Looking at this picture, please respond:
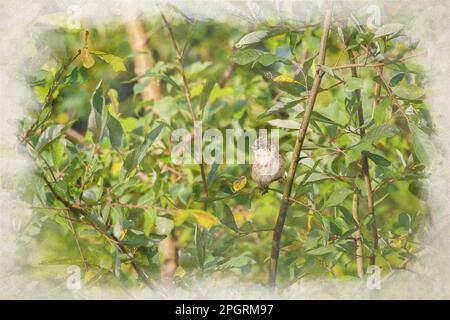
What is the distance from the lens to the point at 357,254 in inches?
28.1

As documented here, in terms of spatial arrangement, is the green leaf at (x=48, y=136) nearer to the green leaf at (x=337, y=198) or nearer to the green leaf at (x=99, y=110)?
the green leaf at (x=99, y=110)

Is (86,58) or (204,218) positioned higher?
(86,58)

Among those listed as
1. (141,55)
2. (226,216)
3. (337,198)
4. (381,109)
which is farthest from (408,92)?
(141,55)

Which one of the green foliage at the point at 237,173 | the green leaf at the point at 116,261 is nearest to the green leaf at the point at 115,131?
the green foliage at the point at 237,173

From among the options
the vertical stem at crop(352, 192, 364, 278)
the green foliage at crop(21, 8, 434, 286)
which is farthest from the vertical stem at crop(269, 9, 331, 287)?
the vertical stem at crop(352, 192, 364, 278)

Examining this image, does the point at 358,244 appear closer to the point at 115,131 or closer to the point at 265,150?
the point at 265,150

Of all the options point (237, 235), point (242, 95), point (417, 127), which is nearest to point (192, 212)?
point (237, 235)

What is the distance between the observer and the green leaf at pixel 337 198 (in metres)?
0.65

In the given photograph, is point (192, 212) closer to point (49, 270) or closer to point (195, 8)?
point (49, 270)

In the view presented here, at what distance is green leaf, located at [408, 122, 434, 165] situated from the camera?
0.59 meters

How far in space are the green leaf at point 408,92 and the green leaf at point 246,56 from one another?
0.49 feet

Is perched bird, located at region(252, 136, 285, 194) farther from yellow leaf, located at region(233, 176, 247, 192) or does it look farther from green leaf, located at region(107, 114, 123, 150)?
green leaf, located at region(107, 114, 123, 150)

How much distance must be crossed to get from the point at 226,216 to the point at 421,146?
0.74 ft

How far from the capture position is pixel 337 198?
658 mm
